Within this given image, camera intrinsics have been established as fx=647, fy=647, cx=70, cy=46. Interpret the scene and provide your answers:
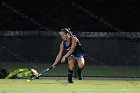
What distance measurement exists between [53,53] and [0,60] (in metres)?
2.22

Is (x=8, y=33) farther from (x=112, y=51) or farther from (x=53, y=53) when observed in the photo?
(x=112, y=51)

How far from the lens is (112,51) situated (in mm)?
23562

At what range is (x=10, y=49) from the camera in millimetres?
23891

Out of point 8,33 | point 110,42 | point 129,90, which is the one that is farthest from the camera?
point 8,33
